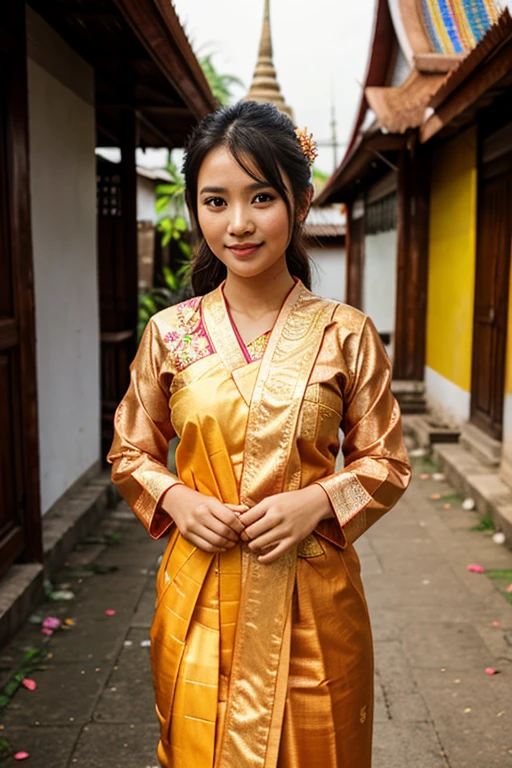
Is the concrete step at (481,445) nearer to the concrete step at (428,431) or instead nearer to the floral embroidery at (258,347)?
the concrete step at (428,431)

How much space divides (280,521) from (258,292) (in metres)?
0.50

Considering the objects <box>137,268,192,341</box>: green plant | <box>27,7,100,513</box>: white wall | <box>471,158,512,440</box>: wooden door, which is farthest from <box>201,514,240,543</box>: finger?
<box>137,268,192,341</box>: green plant

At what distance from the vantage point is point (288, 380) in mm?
1590

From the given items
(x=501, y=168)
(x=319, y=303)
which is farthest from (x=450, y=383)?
(x=319, y=303)

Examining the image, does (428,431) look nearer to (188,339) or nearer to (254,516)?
(188,339)

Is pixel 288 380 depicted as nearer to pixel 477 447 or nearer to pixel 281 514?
pixel 281 514

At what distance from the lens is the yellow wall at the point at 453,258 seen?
6.81 metres

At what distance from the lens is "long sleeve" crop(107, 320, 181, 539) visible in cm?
169

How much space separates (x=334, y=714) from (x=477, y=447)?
15.8ft

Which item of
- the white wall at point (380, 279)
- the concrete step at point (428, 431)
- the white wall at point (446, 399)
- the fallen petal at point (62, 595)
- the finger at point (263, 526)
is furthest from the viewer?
the white wall at point (380, 279)

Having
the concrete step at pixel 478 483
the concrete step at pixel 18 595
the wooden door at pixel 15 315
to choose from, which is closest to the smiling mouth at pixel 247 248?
the wooden door at pixel 15 315

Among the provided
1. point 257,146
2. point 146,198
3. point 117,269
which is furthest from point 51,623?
point 146,198

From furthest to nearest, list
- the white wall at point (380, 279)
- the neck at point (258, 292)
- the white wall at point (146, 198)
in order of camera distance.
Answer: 1. the white wall at point (146, 198)
2. the white wall at point (380, 279)
3. the neck at point (258, 292)

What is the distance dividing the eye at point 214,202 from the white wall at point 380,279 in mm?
11274
